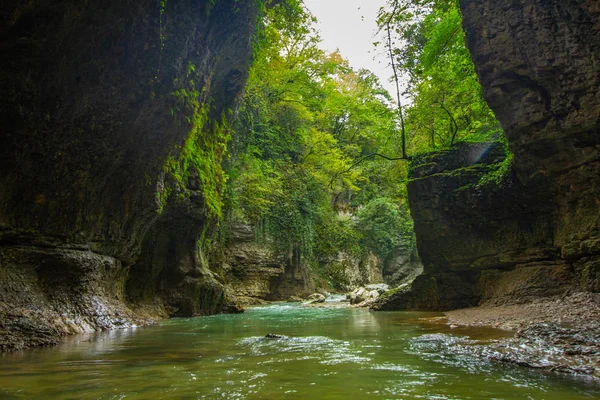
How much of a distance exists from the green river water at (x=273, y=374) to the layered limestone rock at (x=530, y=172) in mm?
3871

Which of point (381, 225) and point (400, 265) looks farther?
point (400, 265)

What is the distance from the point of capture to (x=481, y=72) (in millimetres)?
7738

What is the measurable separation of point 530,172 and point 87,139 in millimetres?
8076

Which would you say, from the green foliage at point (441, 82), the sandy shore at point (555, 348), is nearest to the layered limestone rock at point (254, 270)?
the green foliage at point (441, 82)

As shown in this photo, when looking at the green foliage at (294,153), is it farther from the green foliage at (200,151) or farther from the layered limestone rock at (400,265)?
the layered limestone rock at (400,265)

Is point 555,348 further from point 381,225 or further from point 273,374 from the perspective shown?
point 381,225

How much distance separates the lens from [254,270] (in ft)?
62.8

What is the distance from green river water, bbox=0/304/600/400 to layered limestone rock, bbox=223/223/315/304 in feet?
45.3

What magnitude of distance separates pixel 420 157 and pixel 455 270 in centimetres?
324

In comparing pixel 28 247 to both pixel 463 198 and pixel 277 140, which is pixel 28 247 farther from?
pixel 277 140

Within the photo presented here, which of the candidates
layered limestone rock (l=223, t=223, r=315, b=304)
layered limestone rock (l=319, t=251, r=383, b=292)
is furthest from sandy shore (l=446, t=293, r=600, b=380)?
layered limestone rock (l=319, t=251, r=383, b=292)

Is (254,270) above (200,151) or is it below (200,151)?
below

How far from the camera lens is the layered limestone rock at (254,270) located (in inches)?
732

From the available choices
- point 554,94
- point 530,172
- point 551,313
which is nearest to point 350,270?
point 530,172
